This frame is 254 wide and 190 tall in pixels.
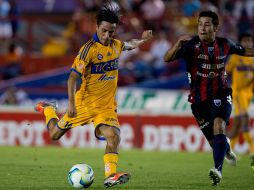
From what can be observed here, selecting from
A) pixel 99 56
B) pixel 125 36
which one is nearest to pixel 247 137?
pixel 125 36

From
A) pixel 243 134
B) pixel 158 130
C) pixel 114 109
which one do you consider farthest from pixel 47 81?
pixel 114 109

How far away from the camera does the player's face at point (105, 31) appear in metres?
10.3

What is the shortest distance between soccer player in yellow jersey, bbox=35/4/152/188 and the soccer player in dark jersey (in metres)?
0.80

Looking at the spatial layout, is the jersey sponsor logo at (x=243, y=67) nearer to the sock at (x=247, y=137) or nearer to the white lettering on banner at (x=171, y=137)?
the sock at (x=247, y=137)

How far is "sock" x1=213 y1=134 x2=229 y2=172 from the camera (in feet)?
33.3

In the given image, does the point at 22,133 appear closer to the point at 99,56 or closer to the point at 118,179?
the point at 99,56

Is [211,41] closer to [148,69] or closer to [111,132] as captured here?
[111,132]

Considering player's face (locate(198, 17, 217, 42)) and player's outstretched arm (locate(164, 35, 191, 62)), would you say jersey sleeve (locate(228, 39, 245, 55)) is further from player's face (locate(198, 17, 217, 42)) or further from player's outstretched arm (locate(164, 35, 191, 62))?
player's outstretched arm (locate(164, 35, 191, 62))

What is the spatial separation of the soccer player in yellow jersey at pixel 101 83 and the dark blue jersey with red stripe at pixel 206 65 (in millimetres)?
863

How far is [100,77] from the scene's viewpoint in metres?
10.6

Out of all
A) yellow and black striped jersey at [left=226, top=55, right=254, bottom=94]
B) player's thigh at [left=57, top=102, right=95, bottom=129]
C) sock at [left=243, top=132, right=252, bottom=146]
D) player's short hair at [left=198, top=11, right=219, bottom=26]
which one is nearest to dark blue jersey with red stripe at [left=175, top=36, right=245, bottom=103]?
player's short hair at [left=198, top=11, right=219, bottom=26]

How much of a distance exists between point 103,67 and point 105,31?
52cm

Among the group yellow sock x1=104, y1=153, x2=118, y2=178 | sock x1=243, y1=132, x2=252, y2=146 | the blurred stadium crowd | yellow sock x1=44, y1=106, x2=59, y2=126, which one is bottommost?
yellow sock x1=104, y1=153, x2=118, y2=178

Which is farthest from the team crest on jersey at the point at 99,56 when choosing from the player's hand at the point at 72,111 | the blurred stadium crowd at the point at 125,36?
the blurred stadium crowd at the point at 125,36
